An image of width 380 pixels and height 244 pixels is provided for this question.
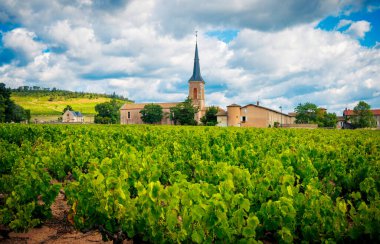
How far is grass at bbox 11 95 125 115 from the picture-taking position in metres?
138

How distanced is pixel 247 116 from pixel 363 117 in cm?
4356

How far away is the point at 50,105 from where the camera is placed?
502 feet

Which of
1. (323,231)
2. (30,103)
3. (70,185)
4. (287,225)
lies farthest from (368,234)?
(30,103)

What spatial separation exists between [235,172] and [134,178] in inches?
75.5

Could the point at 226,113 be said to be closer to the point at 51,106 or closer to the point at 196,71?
the point at 196,71

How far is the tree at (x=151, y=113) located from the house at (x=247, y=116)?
83.8ft

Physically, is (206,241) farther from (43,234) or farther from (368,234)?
(43,234)

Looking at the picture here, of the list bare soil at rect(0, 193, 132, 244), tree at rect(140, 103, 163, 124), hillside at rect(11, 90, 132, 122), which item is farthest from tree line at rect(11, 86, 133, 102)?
bare soil at rect(0, 193, 132, 244)

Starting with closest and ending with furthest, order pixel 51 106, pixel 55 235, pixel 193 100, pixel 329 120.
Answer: pixel 55 235 < pixel 329 120 < pixel 193 100 < pixel 51 106

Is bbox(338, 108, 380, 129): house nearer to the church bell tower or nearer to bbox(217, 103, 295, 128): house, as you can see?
bbox(217, 103, 295, 128): house

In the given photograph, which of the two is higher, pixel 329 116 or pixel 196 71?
pixel 196 71

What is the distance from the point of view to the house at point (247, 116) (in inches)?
3354

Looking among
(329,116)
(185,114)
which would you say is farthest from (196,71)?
(329,116)

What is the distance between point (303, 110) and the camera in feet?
341
